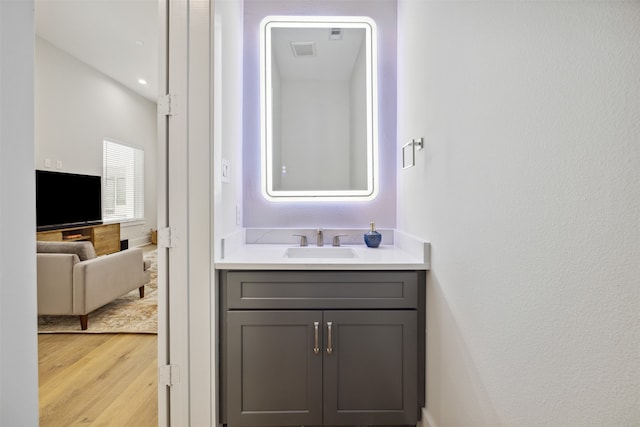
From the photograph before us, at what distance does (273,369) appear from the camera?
152 cm

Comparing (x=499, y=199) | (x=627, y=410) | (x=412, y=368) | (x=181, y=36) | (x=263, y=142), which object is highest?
(x=181, y=36)

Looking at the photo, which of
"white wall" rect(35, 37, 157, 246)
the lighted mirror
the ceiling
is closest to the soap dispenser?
the lighted mirror

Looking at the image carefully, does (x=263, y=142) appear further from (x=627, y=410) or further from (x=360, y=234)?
(x=627, y=410)

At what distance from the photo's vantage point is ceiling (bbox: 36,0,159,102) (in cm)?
384

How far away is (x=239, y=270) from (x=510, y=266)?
1.07m

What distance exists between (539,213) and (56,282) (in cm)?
336

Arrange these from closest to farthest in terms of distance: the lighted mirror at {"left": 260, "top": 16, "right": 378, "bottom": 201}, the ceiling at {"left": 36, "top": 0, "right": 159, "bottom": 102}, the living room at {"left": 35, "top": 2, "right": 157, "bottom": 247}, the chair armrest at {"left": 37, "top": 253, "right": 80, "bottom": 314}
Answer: the lighted mirror at {"left": 260, "top": 16, "right": 378, "bottom": 201} → the chair armrest at {"left": 37, "top": 253, "right": 80, "bottom": 314} → the ceiling at {"left": 36, "top": 0, "right": 159, "bottom": 102} → the living room at {"left": 35, "top": 2, "right": 157, "bottom": 247}

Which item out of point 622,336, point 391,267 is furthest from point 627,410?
point 391,267

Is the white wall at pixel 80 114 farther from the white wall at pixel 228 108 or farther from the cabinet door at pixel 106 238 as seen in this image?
the white wall at pixel 228 108

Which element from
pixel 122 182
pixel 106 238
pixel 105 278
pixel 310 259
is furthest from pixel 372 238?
pixel 122 182

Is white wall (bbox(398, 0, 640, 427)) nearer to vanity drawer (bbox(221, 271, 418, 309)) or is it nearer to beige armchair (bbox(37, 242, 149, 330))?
vanity drawer (bbox(221, 271, 418, 309))

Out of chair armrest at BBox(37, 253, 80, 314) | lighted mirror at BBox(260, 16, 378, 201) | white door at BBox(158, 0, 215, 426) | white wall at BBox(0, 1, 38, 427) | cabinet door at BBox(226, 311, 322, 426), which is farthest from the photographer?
chair armrest at BBox(37, 253, 80, 314)

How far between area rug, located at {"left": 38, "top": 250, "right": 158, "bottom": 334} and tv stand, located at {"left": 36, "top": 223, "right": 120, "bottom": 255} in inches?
64.2

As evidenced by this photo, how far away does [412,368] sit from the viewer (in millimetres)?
1525
